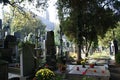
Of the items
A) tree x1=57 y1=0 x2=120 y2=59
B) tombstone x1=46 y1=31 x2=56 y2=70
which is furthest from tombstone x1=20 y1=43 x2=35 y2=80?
tree x1=57 y1=0 x2=120 y2=59

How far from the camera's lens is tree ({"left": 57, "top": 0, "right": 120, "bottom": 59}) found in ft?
69.3

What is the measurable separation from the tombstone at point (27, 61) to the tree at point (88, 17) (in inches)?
350

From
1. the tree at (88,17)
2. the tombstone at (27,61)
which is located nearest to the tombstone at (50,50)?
the tombstone at (27,61)

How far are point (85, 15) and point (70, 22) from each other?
1770 mm

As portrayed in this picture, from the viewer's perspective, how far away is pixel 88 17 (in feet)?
72.4

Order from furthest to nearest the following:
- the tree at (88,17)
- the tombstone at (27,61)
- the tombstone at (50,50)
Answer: the tree at (88,17) < the tombstone at (50,50) < the tombstone at (27,61)

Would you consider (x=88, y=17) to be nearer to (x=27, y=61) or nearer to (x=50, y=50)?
(x=50, y=50)

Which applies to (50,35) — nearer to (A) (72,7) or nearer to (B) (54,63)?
(B) (54,63)

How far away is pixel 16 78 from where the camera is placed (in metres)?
11.9

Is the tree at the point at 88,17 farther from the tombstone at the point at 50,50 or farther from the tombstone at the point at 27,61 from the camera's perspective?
the tombstone at the point at 27,61

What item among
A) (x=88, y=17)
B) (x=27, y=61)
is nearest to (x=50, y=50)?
(x=27, y=61)

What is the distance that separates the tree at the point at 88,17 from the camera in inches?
831

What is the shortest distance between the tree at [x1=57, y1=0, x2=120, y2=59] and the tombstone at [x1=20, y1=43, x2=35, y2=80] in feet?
29.1

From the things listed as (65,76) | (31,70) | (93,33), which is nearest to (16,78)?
(31,70)
